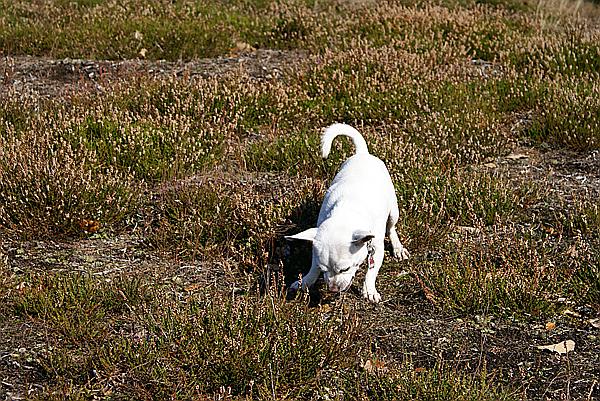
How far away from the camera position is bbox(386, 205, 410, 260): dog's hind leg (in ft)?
19.7

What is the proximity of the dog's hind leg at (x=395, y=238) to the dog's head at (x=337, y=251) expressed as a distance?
3.46 ft

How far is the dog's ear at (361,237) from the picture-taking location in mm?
4736

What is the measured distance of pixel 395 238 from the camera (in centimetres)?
612

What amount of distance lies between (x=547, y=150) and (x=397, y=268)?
9.95ft

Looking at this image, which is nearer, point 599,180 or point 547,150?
point 599,180

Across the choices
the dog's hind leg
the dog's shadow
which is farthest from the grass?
the dog's hind leg

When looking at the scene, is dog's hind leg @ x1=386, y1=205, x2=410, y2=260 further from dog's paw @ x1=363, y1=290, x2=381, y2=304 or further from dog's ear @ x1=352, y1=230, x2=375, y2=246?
dog's ear @ x1=352, y1=230, x2=375, y2=246

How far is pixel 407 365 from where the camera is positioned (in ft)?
15.2

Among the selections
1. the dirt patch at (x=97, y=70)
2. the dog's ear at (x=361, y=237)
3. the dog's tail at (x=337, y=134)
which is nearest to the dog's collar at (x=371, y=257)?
the dog's ear at (x=361, y=237)

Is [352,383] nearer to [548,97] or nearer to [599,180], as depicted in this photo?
[599,180]

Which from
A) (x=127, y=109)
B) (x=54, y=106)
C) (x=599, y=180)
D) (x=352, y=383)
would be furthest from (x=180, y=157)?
(x=599, y=180)

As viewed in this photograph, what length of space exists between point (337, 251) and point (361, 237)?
0.18 meters

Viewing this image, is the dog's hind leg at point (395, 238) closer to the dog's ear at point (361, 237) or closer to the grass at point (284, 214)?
the grass at point (284, 214)

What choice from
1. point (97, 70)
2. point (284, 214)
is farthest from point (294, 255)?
point (97, 70)
